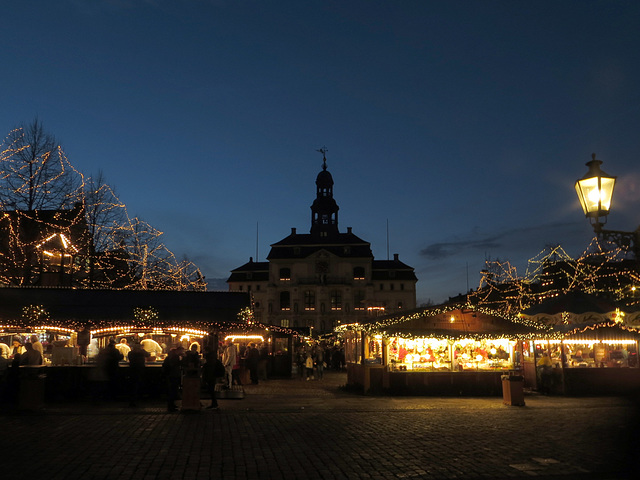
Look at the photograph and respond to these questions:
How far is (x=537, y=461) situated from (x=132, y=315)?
48.6ft

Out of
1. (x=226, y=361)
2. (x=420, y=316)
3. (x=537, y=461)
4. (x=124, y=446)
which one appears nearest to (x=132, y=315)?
(x=226, y=361)

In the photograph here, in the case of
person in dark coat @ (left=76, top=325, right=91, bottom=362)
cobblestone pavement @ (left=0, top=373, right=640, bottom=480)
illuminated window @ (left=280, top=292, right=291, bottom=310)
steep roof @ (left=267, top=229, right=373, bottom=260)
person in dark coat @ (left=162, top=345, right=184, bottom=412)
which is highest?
steep roof @ (left=267, top=229, right=373, bottom=260)

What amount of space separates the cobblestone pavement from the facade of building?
61056 millimetres

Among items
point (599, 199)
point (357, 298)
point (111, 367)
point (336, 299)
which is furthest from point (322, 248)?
point (599, 199)

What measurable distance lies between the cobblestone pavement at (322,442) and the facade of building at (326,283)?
6106 cm

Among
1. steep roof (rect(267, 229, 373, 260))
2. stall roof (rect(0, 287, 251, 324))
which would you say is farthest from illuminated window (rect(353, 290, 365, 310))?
stall roof (rect(0, 287, 251, 324))

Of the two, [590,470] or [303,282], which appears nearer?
[590,470]

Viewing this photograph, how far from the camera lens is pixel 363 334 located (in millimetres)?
20359

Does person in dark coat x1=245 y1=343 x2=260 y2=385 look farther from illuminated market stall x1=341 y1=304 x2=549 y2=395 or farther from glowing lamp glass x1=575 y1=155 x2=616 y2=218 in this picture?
glowing lamp glass x1=575 y1=155 x2=616 y2=218

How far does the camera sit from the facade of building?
251 ft

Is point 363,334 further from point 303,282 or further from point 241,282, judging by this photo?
point 241,282

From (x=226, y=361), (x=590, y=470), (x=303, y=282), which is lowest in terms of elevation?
(x=590, y=470)

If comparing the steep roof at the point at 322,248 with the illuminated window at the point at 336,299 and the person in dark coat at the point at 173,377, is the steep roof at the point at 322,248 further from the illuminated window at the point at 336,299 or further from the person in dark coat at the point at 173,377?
the person in dark coat at the point at 173,377

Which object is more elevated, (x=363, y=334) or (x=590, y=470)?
(x=363, y=334)
